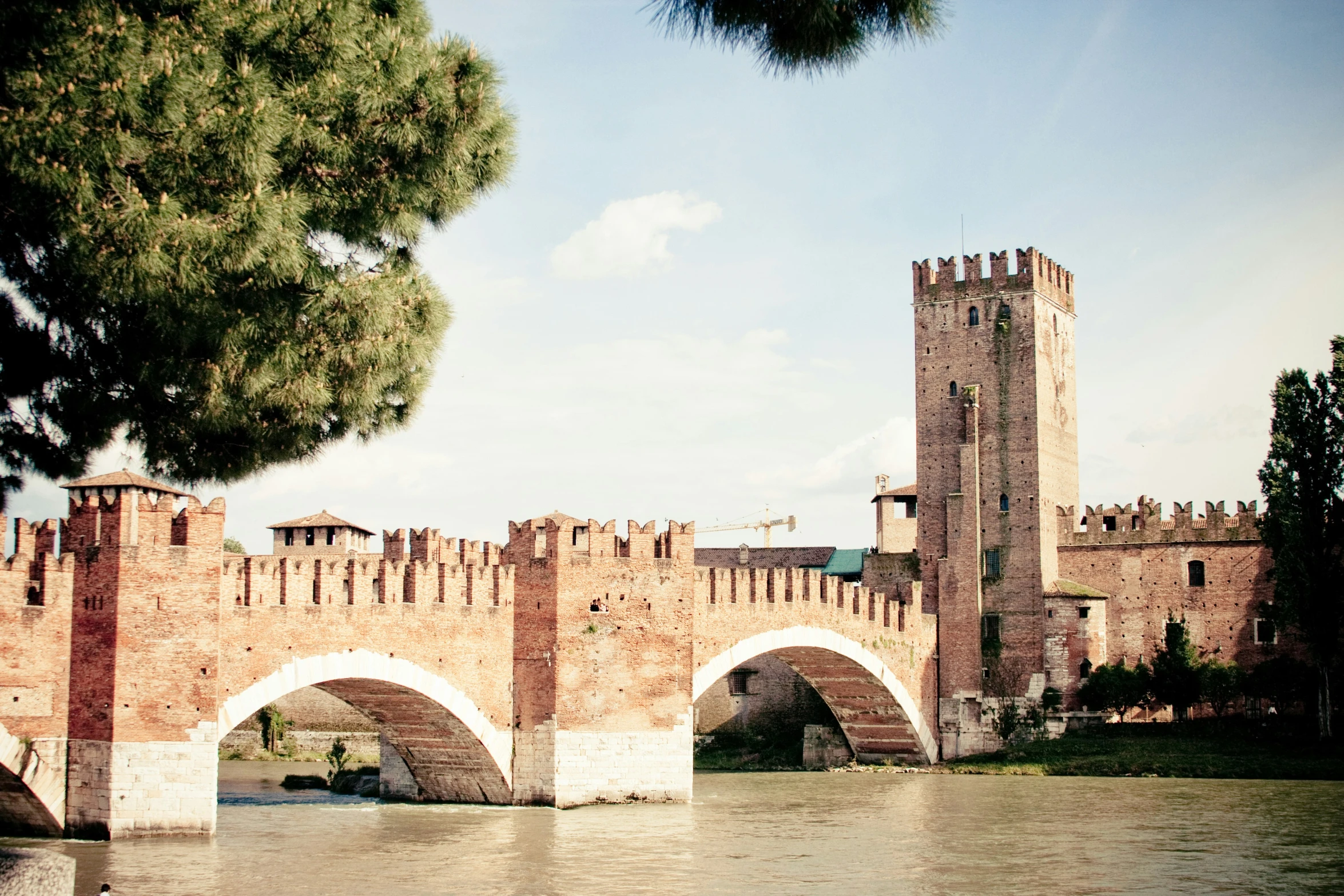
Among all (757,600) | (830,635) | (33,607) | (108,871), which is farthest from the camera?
(830,635)

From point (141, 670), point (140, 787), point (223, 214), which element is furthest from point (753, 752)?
point (223, 214)

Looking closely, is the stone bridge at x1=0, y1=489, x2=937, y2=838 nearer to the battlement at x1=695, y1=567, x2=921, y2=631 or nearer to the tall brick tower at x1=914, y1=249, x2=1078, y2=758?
the battlement at x1=695, y1=567, x2=921, y2=631

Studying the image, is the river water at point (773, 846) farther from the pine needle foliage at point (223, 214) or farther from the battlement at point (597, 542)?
the pine needle foliage at point (223, 214)

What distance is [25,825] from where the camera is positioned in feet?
59.2

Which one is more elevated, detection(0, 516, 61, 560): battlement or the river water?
detection(0, 516, 61, 560): battlement

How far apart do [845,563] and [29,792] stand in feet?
89.0

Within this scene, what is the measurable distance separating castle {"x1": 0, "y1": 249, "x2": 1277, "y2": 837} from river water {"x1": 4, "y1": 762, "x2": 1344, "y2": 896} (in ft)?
3.16

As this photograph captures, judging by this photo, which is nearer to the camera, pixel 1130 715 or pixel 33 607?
pixel 33 607

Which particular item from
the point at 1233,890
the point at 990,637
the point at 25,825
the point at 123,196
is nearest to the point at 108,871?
the point at 25,825

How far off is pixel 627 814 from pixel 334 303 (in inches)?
527

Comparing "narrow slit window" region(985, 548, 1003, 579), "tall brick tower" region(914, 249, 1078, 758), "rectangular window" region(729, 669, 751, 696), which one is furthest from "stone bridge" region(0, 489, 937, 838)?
"rectangular window" region(729, 669, 751, 696)

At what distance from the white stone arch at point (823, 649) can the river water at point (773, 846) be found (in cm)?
216

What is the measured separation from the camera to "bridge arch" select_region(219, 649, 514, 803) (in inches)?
783

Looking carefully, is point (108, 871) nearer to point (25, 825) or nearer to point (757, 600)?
point (25, 825)
